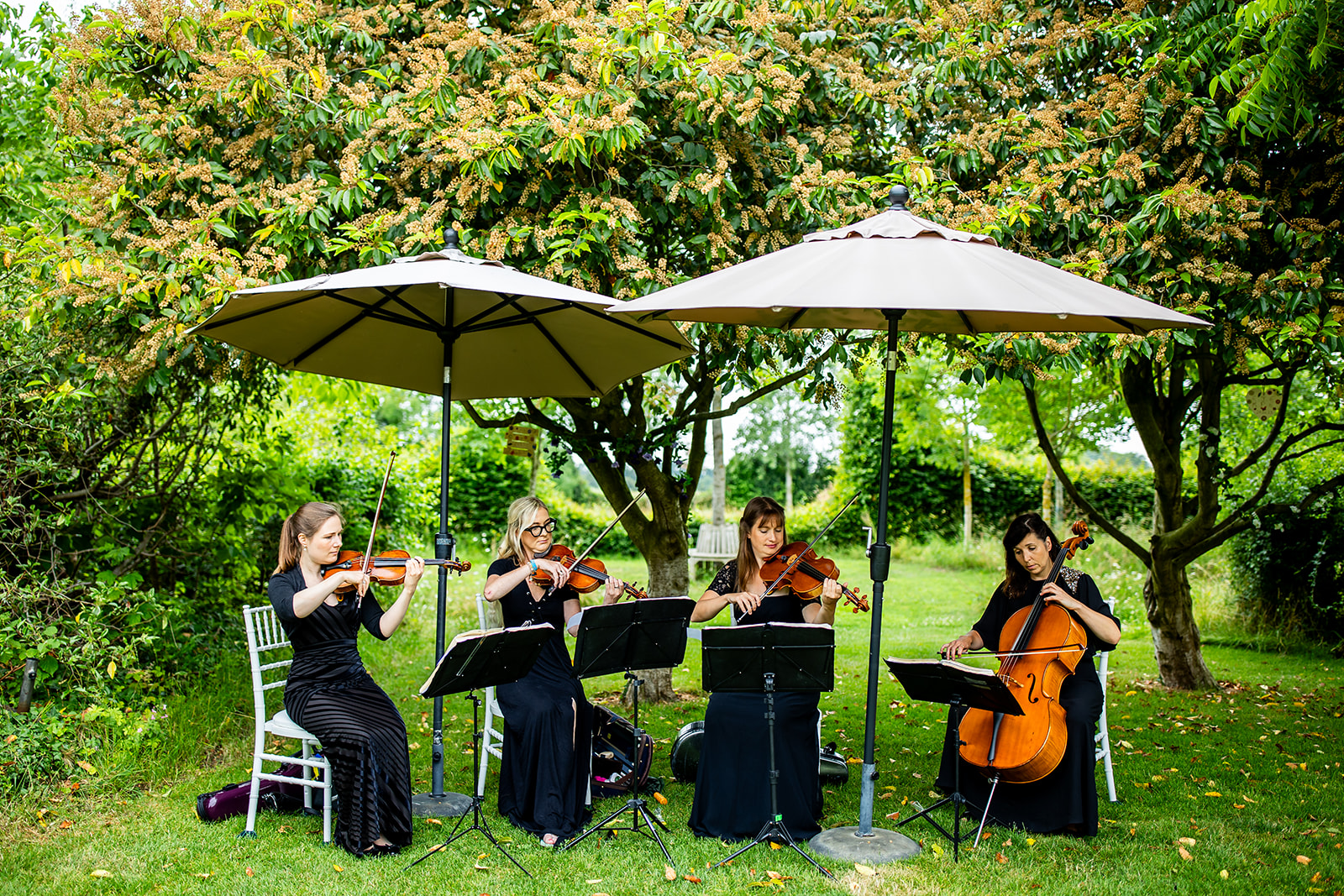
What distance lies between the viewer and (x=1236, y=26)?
4.79 metres

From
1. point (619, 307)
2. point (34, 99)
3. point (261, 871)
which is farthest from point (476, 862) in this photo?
point (34, 99)

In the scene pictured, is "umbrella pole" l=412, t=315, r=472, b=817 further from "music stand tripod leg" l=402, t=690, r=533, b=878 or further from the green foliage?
the green foliage

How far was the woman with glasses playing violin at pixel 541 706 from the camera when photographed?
14.2 ft

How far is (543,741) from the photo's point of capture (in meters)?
4.34

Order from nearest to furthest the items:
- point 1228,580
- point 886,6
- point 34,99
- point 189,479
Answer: point 886,6 → point 189,479 → point 34,99 → point 1228,580

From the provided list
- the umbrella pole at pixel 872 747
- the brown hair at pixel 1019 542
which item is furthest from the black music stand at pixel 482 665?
the brown hair at pixel 1019 542

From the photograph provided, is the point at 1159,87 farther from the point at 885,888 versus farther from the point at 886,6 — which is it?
the point at 885,888

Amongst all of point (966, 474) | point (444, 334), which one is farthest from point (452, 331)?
point (966, 474)

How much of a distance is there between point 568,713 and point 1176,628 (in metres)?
5.50

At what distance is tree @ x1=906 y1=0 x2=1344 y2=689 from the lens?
500 cm

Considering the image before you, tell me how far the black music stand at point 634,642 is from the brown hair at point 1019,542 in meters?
1.59

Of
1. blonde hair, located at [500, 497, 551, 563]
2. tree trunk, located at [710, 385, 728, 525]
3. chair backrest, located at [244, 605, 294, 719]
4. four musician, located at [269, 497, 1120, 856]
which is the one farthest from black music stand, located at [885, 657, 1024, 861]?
tree trunk, located at [710, 385, 728, 525]

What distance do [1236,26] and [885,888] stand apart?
174 inches

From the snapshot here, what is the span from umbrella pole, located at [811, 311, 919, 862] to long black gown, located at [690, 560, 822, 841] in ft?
0.86
